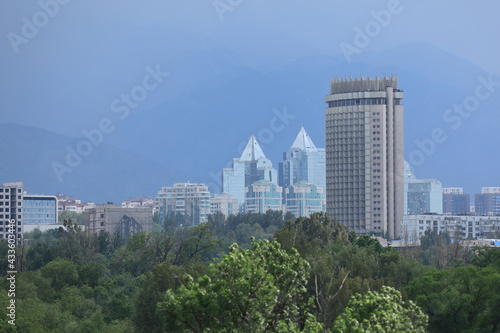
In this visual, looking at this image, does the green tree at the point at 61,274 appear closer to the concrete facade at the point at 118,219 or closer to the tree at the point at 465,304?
the tree at the point at 465,304

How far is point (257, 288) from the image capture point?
22094mm

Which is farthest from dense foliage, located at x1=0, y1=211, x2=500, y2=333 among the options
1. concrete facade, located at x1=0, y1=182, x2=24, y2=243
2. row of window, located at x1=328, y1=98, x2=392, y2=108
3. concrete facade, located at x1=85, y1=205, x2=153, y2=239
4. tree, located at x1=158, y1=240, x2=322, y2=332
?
concrete facade, located at x1=85, y1=205, x2=153, y2=239

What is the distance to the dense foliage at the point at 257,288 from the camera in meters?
22.1

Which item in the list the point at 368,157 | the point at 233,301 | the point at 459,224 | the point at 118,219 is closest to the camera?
the point at 233,301

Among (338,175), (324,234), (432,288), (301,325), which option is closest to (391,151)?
(338,175)

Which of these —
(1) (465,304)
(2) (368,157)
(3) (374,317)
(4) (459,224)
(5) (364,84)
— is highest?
(5) (364,84)

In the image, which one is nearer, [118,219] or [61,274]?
[61,274]

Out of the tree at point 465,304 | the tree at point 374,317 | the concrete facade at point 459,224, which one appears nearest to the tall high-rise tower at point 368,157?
the concrete facade at point 459,224

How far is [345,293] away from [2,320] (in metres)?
13.2

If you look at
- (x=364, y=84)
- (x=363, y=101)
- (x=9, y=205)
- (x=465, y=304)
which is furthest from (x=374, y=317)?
(x=364, y=84)

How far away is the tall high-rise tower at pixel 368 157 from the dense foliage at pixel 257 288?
3406cm

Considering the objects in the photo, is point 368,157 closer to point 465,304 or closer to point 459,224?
point 459,224

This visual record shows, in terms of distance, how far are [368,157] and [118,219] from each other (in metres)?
36.1

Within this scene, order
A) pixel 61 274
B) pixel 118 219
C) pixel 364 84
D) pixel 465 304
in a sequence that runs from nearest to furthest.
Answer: pixel 465 304 → pixel 61 274 → pixel 364 84 → pixel 118 219
